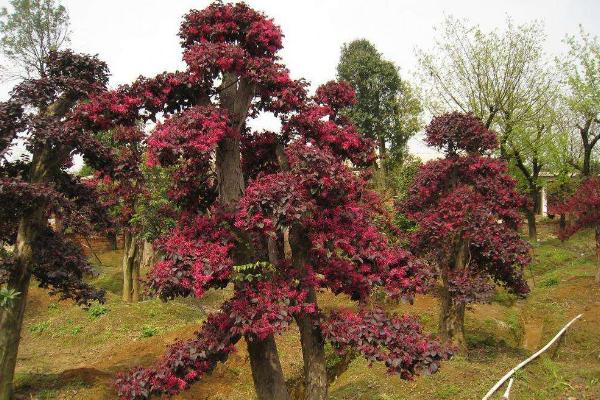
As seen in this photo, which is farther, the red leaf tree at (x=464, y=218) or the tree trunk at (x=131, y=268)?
the tree trunk at (x=131, y=268)

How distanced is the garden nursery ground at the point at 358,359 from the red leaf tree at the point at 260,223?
452cm

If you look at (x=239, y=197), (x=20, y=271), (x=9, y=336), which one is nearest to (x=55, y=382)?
(x=9, y=336)

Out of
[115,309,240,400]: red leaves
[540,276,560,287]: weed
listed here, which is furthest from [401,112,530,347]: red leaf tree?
[540,276,560,287]: weed

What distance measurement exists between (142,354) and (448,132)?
11.2 metres

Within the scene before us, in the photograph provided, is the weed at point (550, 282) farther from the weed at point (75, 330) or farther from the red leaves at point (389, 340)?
the weed at point (75, 330)

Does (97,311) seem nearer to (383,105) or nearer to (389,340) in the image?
(389,340)

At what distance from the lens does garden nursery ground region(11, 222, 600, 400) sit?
1129 cm

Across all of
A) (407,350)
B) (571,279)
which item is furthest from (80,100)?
(571,279)

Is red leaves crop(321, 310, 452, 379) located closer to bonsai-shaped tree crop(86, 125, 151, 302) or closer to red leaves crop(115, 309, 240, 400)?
red leaves crop(115, 309, 240, 400)

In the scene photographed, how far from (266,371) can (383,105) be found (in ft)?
94.8

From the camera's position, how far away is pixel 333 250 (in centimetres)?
761

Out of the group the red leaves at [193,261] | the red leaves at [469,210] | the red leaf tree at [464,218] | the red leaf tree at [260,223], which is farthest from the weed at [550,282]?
the red leaves at [193,261]

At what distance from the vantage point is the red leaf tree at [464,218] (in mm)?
13164

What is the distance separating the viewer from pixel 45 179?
10.0m
